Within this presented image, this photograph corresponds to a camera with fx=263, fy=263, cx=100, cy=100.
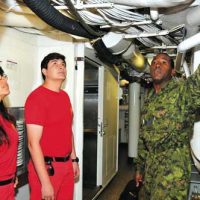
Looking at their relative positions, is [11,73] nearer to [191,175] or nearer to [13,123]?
[13,123]

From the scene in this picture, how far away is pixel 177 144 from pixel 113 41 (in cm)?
115

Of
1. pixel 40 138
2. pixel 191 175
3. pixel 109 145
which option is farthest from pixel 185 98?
pixel 109 145

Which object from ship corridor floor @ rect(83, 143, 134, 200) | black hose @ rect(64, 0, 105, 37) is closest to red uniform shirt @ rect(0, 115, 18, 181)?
black hose @ rect(64, 0, 105, 37)

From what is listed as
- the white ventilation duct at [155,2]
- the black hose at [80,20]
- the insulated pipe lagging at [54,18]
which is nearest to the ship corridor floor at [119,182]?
the black hose at [80,20]

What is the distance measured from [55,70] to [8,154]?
808 millimetres

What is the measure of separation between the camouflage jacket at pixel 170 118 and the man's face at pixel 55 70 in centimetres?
86

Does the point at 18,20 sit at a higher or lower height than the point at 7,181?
higher

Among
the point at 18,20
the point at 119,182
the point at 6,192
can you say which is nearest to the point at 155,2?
the point at 18,20

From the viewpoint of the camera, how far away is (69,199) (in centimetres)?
226

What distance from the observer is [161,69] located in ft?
7.72

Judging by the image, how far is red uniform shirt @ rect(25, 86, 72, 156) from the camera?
204cm

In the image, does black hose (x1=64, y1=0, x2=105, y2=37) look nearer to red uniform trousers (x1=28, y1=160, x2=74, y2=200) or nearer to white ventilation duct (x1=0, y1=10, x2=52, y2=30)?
white ventilation duct (x1=0, y1=10, x2=52, y2=30)

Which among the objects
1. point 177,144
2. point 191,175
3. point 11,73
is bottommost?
point 191,175

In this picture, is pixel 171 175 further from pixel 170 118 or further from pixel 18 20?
pixel 18 20
